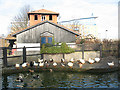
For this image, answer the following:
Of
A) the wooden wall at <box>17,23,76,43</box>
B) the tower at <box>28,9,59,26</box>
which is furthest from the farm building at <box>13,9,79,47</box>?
the tower at <box>28,9,59,26</box>

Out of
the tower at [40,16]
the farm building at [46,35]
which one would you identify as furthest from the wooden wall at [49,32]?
the tower at [40,16]

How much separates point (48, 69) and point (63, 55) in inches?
172

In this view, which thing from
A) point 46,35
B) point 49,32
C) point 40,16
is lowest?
point 46,35

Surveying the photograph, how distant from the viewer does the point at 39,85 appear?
998cm

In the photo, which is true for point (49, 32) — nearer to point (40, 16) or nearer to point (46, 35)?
point (46, 35)

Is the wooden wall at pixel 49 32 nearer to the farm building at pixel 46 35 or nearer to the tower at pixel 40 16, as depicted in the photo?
the farm building at pixel 46 35

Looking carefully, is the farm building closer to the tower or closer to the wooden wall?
the wooden wall

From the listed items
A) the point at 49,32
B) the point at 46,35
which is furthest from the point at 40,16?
the point at 46,35

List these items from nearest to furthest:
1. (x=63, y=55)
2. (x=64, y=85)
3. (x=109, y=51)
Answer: (x=64, y=85) → (x=63, y=55) → (x=109, y=51)

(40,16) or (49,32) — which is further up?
(40,16)

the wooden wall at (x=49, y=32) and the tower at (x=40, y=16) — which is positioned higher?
the tower at (x=40, y=16)

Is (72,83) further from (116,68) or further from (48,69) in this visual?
(116,68)

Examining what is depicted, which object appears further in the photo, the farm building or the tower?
the tower

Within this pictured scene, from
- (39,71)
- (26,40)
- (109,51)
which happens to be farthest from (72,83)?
(26,40)
